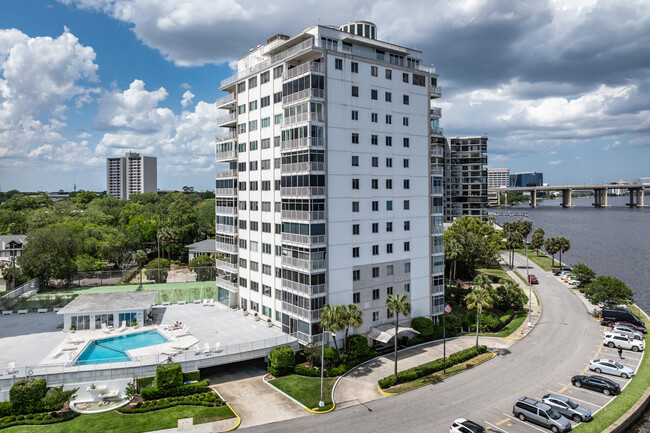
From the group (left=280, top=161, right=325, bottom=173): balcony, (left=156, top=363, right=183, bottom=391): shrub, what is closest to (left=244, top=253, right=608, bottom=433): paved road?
(left=156, top=363, right=183, bottom=391): shrub

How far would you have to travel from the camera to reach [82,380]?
40219mm

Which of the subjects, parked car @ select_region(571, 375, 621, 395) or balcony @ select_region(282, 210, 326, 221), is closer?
parked car @ select_region(571, 375, 621, 395)

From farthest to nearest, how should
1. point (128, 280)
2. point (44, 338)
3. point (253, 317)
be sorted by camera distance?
point (128, 280) → point (253, 317) → point (44, 338)

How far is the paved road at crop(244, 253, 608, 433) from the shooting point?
35.8 metres

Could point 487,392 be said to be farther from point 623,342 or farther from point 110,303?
point 110,303

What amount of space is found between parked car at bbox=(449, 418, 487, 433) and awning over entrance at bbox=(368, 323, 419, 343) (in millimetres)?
15492

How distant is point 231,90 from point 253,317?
34640 mm

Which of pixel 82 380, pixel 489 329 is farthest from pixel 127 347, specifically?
pixel 489 329

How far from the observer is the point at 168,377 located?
40.4 meters

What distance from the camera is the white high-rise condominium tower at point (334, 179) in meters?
48.6

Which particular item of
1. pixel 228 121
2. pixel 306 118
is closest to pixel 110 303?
pixel 228 121

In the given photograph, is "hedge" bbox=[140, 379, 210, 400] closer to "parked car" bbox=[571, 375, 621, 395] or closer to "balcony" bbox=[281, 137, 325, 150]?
"balcony" bbox=[281, 137, 325, 150]

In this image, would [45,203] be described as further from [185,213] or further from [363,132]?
[363,132]

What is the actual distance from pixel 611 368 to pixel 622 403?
687cm
